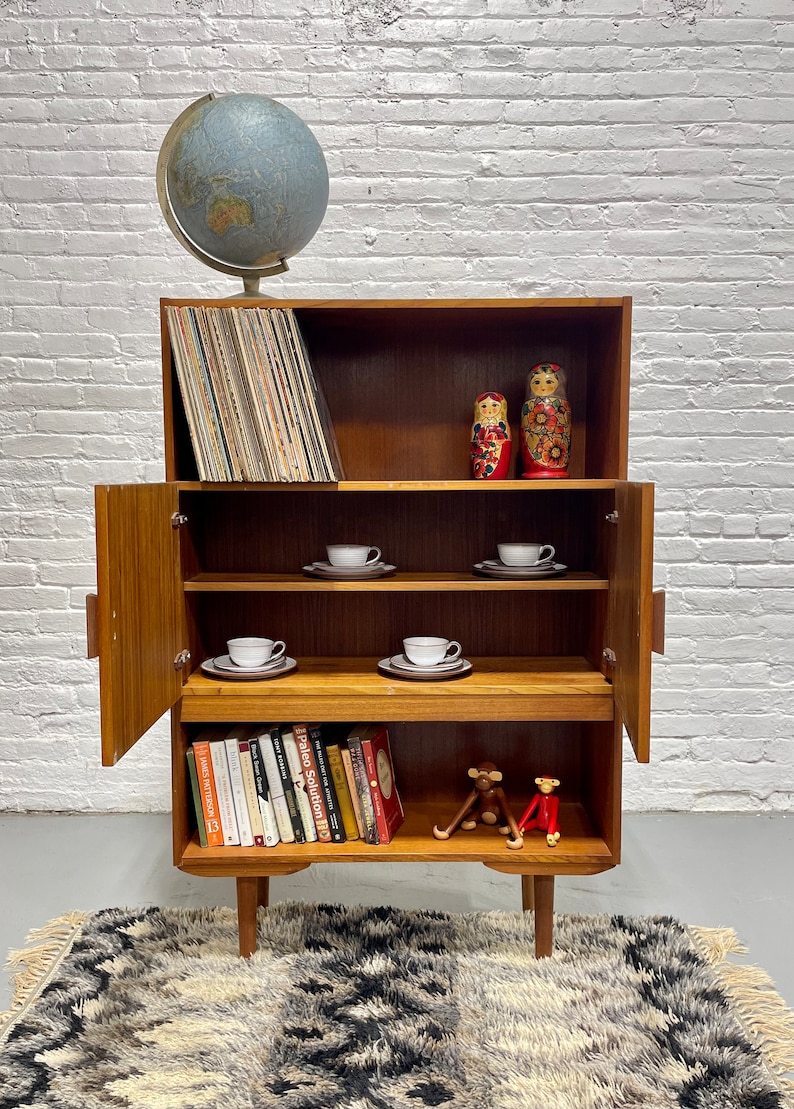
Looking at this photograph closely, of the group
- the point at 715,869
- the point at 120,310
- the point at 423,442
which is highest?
the point at 120,310

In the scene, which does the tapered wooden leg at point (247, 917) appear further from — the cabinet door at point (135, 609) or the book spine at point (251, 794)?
the cabinet door at point (135, 609)

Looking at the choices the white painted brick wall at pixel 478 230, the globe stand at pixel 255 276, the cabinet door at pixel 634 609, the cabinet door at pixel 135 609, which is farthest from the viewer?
the white painted brick wall at pixel 478 230

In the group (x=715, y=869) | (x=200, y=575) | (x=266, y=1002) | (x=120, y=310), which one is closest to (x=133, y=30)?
(x=120, y=310)

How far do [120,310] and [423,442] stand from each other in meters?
1.13

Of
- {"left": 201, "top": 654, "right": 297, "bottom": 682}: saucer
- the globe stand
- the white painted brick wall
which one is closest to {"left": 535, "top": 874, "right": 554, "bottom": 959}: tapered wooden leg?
{"left": 201, "top": 654, "right": 297, "bottom": 682}: saucer

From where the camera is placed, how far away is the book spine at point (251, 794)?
5.70ft

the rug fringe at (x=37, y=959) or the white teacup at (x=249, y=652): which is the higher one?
the white teacup at (x=249, y=652)

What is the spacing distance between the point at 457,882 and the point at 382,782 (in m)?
0.52

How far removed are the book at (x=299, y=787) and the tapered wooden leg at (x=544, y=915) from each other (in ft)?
1.61

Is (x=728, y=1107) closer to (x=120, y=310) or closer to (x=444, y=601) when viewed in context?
(x=444, y=601)

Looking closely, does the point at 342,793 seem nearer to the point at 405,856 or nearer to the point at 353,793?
the point at 353,793

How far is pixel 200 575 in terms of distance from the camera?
1884mm

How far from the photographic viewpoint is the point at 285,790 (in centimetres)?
175

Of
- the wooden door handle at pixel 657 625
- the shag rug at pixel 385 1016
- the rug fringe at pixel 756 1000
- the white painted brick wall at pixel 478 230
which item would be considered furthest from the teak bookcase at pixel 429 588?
the white painted brick wall at pixel 478 230
